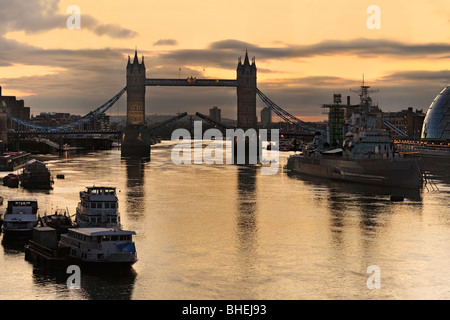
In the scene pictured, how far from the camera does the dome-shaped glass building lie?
487 feet

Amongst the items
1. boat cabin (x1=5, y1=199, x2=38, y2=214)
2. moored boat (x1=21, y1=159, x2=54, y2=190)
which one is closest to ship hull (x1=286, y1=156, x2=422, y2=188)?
moored boat (x1=21, y1=159, x2=54, y2=190)

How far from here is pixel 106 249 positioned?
36688 millimetres

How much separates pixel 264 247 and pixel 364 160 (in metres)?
47.6

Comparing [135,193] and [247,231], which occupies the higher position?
[135,193]

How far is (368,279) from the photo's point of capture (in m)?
35.3

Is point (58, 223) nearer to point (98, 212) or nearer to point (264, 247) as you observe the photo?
point (98, 212)

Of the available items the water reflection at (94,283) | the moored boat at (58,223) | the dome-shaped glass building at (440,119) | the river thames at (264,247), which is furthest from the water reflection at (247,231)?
the dome-shaped glass building at (440,119)

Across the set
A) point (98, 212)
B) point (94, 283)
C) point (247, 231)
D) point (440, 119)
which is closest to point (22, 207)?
point (98, 212)

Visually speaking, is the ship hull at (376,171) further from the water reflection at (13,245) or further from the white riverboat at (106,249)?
the white riverboat at (106,249)

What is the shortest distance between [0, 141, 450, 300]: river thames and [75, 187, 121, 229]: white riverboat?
2.84 m

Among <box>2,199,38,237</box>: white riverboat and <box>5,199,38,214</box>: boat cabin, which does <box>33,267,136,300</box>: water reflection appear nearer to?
<box>2,199,38,237</box>: white riverboat

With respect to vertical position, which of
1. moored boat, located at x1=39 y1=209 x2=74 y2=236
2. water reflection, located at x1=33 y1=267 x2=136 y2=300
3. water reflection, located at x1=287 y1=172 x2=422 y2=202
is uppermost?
moored boat, located at x1=39 y1=209 x2=74 y2=236
